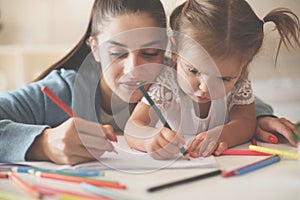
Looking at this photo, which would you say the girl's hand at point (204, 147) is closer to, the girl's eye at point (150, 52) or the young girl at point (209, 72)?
the young girl at point (209, 72)

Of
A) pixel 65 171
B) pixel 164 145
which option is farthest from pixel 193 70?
pixel 65 171

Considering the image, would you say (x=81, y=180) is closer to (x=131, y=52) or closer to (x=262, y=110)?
(x=131, y=52)

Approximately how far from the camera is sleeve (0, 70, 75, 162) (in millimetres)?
515

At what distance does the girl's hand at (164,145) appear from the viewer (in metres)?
0.52

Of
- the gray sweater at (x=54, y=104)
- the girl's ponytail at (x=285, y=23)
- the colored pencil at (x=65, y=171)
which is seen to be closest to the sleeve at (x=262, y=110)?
the gray sweater at (x=54, y=104)

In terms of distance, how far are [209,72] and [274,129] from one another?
0.43ft

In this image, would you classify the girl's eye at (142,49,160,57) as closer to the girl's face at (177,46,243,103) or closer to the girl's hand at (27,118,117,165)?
the girl's face at (177,46,243,103)

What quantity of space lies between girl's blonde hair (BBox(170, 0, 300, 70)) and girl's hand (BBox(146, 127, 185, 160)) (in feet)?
0.43

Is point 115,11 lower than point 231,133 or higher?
higher

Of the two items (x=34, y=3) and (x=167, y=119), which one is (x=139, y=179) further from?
(x=34, y=3)

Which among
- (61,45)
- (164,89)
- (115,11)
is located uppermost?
(115,11)

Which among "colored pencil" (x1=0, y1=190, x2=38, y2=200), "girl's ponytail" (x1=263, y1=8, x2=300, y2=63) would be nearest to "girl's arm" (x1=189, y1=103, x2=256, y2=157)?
"girl's ponytail" (x1=263, y1=8, x2=300, y2=63)

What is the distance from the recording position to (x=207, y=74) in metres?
0.59

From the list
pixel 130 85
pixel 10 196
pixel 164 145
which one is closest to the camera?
pixel 10 196
